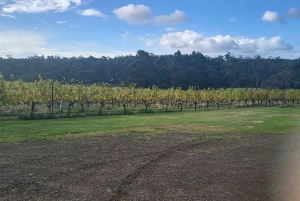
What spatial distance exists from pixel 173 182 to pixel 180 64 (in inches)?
2874

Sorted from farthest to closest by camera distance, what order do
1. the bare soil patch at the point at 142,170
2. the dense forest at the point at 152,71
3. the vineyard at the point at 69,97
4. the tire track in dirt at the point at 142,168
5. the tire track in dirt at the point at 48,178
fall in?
the dense forest at the point at 152,71 < the vineyard at the point at 69,97 < the tire track in dirt at the point at 48,178 < the bare soil patch at the point at 142,170 < the tire track in dirt at the point at 142,168

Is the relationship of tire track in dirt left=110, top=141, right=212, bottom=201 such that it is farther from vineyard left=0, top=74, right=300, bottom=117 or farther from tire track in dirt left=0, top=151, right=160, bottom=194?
vineyard left=0, top=74, right=300, bottom=117

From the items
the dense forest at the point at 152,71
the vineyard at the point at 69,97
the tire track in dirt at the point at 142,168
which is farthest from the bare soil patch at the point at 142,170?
the dense forest at the point at 152,71

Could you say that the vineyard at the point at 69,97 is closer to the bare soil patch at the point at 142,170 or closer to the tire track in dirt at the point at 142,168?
the bare soil patch at the point at 142,170

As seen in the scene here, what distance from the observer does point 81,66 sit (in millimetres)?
65188

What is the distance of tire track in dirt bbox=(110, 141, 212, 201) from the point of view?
7.27 meters

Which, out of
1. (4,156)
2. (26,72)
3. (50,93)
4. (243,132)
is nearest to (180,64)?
(26,72)

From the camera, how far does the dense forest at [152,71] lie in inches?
2249

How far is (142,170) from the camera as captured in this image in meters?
9.35

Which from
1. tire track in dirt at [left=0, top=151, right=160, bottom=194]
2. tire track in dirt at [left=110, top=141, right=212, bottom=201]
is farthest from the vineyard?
tire track in dirt at [left=0, top=151, right=160, bottom=194]

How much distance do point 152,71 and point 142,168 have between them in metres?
58.6

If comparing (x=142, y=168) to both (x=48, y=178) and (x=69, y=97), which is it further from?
(x=69, y=97)

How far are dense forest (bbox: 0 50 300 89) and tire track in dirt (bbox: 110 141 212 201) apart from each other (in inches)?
1353

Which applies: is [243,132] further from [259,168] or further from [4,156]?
[4,156]
